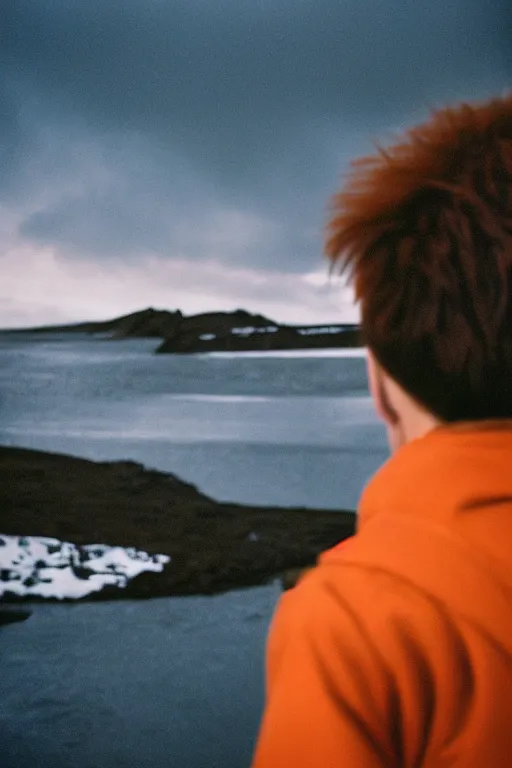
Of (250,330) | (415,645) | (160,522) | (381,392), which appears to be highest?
(250,330)

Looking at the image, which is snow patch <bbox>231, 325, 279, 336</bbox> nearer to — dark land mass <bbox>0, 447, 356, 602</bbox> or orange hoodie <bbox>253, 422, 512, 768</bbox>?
dark land mass <bbox>0, 447, 356, 602</bbox>

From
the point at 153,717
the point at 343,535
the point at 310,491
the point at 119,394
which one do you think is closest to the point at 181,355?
the point at 119,394

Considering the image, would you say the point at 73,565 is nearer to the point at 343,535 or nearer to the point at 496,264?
the point at 343,535

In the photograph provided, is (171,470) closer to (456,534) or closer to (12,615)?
(12,615)

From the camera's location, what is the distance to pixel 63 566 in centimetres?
127

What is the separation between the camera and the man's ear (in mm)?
418

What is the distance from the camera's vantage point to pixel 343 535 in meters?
1.32

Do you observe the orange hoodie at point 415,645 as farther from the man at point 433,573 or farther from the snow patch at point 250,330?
the snow patch at point 250,330

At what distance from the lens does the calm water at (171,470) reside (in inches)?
42.9

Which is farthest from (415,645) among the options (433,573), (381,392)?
(381,392)

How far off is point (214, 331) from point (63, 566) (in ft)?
1.79

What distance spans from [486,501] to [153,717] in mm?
962

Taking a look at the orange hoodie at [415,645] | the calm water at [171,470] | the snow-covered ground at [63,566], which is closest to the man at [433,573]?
the orange hoodie at [415,645]

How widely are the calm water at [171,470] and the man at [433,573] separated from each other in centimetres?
87
